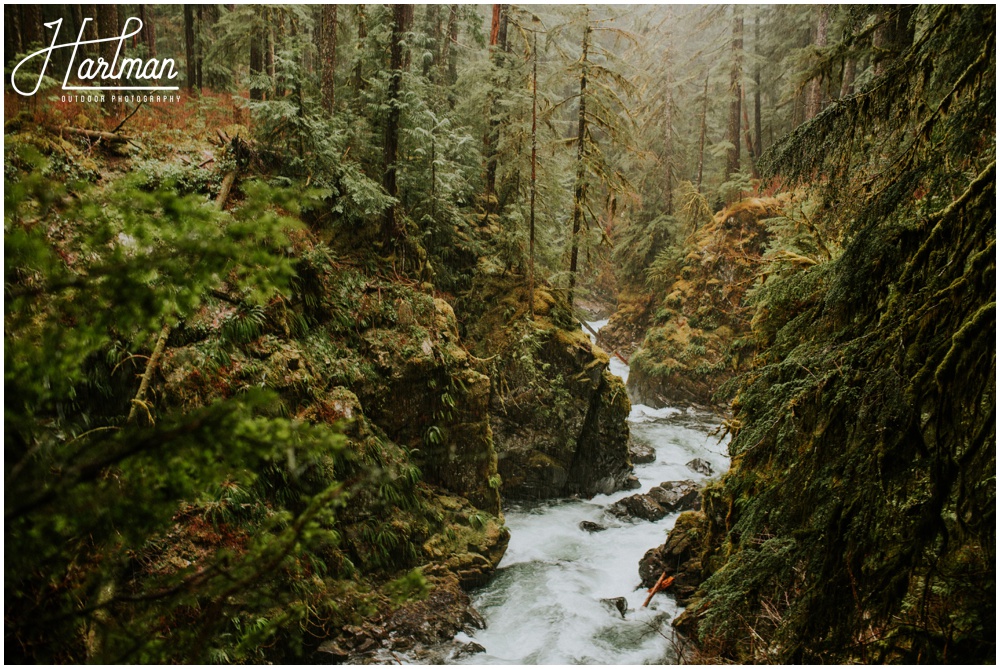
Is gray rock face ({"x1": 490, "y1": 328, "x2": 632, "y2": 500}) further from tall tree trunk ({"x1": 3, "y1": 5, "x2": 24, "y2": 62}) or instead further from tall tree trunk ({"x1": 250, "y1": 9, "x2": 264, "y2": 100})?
tall tree trunk ({"x1": 3, "y1": 5, "x2": 24, "y2": 62})

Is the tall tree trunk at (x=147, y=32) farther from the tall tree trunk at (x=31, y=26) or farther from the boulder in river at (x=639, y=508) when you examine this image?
the boulder in river at (x=639, y=508)

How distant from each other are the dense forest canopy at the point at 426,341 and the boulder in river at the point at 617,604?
5.61 ft

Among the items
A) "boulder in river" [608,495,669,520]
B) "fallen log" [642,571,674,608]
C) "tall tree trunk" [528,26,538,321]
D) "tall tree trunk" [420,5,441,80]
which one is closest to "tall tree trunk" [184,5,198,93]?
"tall tree trunk" [420,5,441,80]

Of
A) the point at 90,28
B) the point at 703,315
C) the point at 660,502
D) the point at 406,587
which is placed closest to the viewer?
the point at 406,587

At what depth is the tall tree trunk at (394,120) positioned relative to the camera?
32.2 feet

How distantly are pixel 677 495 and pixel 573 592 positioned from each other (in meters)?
4.50

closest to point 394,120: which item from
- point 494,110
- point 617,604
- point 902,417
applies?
point 494,110

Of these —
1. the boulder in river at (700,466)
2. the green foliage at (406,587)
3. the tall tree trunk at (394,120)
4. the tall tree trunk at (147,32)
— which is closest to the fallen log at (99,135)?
the tall tree trunk at (394,120)

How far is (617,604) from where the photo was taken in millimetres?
8586

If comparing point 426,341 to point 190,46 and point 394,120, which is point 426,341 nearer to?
point 394,120

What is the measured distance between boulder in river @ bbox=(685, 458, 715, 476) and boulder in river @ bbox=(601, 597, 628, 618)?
20.4ft

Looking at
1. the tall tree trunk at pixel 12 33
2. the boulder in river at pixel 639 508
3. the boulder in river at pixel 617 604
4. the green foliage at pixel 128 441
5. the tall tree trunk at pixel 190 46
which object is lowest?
the boulder in river at pixel 617 604

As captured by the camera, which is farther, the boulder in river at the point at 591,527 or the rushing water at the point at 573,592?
the boulder in river at the point at 591,527

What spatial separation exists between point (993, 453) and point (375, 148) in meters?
10.7
